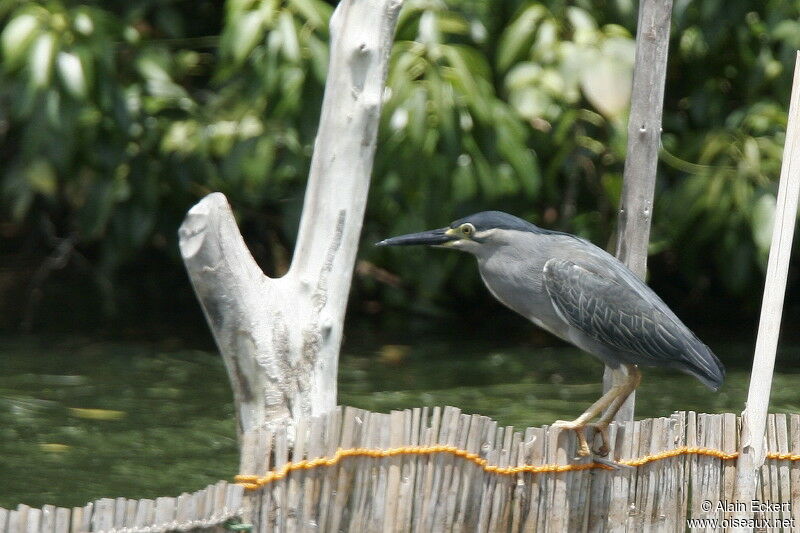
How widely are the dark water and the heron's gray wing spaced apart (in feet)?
6.99

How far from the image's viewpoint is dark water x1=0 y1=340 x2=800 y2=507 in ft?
17.4

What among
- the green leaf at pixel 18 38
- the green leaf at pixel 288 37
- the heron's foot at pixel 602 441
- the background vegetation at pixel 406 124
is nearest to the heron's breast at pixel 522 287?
the heron's foot at pixel 602 441

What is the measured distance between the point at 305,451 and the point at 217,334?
423mm

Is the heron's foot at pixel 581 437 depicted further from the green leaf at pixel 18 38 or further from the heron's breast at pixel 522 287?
→ the green leaf at pixel 18 38

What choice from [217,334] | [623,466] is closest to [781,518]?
[623,466]

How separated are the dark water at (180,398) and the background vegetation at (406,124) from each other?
0.61 m

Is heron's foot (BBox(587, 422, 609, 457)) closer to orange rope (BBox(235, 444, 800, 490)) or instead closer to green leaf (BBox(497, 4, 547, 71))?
orange rope (BBox(235, 444, 800, 490))

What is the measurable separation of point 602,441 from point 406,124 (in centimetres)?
273

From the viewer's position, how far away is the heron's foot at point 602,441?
363 centimetres

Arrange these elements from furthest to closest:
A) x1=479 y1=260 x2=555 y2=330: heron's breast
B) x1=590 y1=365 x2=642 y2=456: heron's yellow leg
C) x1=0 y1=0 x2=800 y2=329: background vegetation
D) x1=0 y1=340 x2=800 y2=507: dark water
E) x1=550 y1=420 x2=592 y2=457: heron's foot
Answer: x1=0 y1=0 x2=800 y2=329: background vegetation, x1=0 y1=340 x2=800 y2=507: dark water, x1=479 y1=260 x2=555 y2=330: heron's breast, x1=590 y1=365 x2=642 y2=456: heron's yellow leg, x1=550 y1=420 x2=592 y2=457: heron's foot

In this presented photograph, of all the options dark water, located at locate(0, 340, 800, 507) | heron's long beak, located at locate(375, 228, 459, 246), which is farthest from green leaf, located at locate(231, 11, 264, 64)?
heron's long beak, located at locate(375, 228, 459, 246)

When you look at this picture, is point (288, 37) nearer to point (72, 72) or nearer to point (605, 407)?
point (72, 72)

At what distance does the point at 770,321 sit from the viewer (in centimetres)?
369

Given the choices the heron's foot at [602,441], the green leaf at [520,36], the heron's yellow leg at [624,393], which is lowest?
the heron's foot at [602,441]
